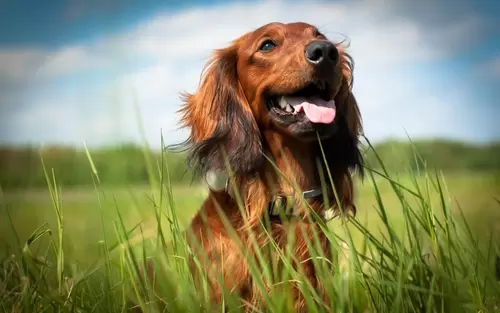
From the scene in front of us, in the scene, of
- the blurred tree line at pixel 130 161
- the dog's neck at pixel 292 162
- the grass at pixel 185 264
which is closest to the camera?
the grass at pixel 185 264

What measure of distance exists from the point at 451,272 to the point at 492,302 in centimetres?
13

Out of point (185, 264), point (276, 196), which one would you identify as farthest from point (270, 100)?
point (185, 264)

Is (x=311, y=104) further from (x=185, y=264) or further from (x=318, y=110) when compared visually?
(x=185, y=264)

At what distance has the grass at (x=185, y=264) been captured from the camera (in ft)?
4.66

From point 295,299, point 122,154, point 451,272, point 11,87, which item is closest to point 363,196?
point 295,299

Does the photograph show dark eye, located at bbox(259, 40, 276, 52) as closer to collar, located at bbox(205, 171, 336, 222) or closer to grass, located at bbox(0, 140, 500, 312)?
collar, located at bbox(205, 171, 336, 222)

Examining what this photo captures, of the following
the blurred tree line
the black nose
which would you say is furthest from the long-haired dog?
the blurred tree line

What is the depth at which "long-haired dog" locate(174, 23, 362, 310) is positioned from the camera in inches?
74.0

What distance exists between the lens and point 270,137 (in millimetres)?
2074

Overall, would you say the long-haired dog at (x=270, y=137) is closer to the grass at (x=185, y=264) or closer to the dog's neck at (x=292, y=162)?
the dog's neck at (x=292, y=162)

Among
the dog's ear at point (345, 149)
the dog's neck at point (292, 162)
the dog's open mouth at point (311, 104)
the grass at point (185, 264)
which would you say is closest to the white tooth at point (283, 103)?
the dog's open mouth at point (311, 104)

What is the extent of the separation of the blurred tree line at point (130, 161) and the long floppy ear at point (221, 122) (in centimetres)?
10

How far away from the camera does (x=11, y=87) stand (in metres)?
2.07

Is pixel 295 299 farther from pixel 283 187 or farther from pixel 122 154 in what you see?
pixel 122 154
